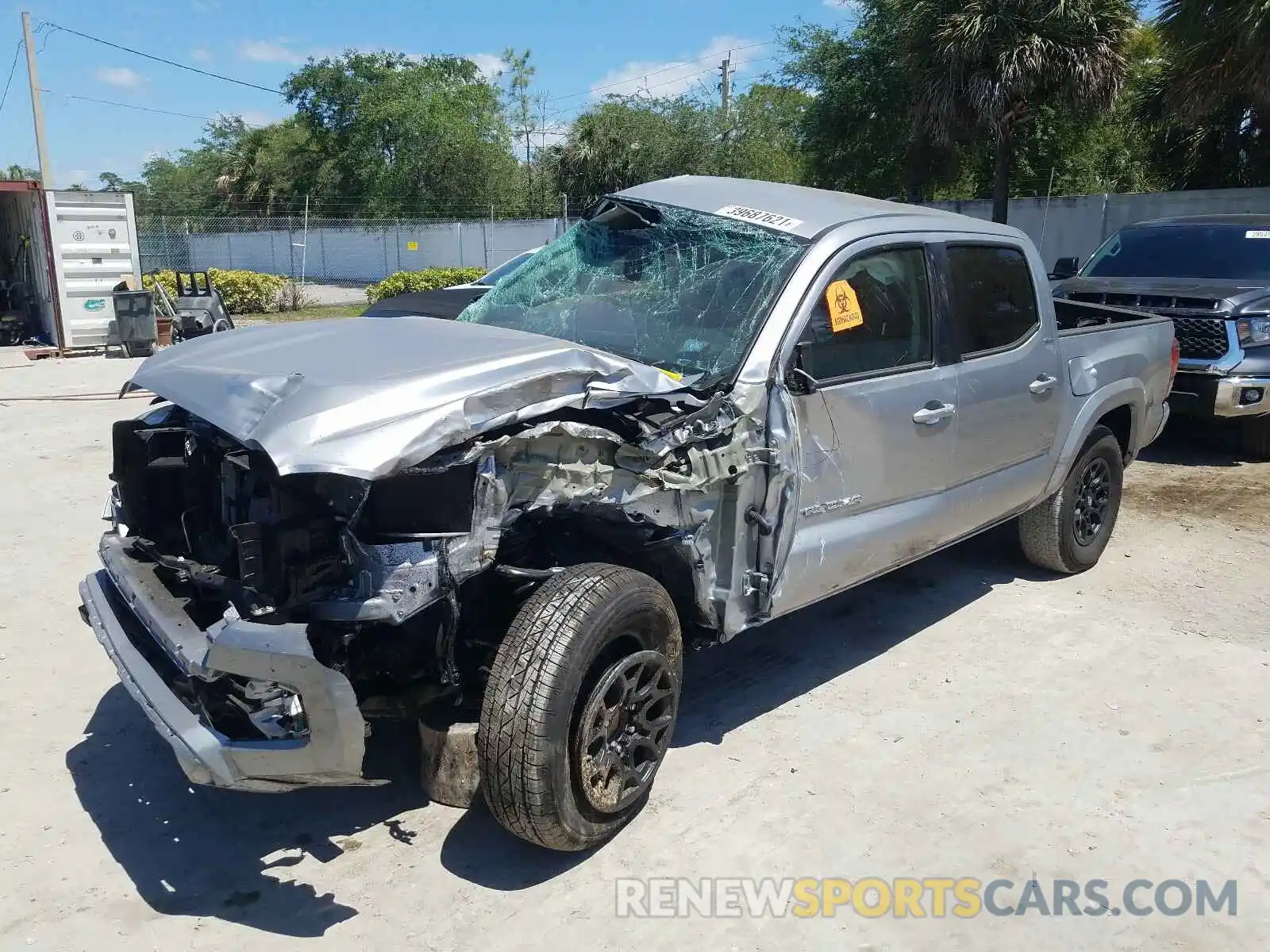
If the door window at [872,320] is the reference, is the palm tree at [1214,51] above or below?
above

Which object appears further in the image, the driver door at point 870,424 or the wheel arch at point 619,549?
the driver door at point 870,424

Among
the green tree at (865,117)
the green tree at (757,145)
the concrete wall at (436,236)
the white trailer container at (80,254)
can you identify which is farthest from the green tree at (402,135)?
the white trailer container at (80,254)

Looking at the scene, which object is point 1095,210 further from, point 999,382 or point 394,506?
point 394,506

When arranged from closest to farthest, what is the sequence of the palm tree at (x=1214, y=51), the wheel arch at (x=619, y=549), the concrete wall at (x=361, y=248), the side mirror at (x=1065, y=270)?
the wheel arch at (x=619, y=549)
the side mirror at (x=1065, y=270)
the palm tree at (x=1214, y=51)
the concrete wall at (x=361, y=248)

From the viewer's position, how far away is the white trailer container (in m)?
15.9

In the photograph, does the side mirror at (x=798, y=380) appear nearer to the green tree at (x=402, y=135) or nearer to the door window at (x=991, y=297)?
the door window at (x=991, y=297)

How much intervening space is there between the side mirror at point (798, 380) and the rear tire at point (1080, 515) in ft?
7.90

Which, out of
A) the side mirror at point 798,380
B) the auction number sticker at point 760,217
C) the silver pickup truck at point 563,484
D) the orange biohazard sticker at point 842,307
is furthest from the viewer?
the auction number sticker at point 760,217

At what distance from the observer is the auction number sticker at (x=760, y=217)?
406cm

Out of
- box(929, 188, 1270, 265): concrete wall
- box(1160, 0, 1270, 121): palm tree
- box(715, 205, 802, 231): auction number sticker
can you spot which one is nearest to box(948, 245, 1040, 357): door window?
box(715, 205, 802, 231): auction number sticker

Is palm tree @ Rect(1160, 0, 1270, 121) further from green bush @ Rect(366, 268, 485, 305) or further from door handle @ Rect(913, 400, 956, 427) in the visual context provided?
green bush @ Rect(366, 268, 485, 305)

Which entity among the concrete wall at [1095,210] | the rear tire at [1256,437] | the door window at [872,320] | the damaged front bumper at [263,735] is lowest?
the rear tire at [1256,437]

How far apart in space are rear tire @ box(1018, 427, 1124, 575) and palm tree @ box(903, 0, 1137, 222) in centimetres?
1191

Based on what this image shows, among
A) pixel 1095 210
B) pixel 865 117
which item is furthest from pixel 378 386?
pixel 865 117
